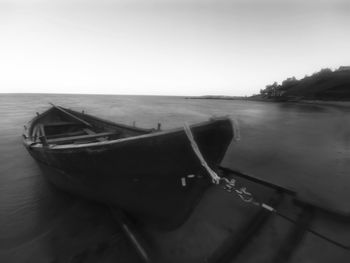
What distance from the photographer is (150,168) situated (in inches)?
128

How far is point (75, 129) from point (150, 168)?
27.5 ft

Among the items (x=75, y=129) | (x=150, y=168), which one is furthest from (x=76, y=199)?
(x=75, y=129)

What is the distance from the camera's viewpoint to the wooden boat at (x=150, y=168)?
307 centimetres

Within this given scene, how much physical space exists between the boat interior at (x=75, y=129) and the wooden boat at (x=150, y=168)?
274 cm

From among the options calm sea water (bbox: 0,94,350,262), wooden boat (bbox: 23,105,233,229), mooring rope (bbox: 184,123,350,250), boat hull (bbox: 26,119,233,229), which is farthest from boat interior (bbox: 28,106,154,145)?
mooring rope (bbox: 184,123,350,250)

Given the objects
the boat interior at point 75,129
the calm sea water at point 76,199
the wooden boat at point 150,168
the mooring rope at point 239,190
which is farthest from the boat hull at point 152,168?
the boat interior at point 75,129

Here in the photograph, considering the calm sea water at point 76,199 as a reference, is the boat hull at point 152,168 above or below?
above

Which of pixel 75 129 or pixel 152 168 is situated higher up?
pixel 152 168

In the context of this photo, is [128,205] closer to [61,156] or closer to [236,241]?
[61,156]

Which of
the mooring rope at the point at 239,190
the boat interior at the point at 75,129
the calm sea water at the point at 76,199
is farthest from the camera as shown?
the boat interior at the point at 75,129

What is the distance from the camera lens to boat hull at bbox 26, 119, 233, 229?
10.1 feet

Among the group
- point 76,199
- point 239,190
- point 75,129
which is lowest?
point 76,199

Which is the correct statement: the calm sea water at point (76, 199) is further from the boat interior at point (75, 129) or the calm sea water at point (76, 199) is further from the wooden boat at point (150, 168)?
the boat interior at point (75, 129)

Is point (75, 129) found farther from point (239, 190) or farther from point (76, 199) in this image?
point (239, 190)
